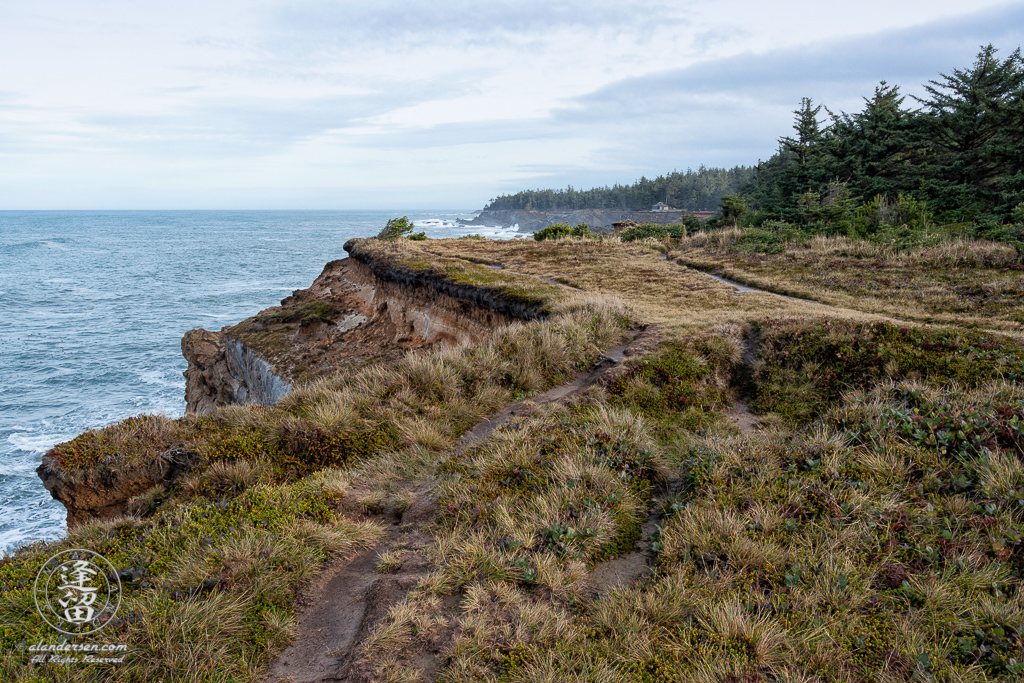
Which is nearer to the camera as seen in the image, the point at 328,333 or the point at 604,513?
the point at 604,513

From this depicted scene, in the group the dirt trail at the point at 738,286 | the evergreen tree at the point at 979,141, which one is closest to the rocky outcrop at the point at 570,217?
the evergreen tree at the point at 979,141

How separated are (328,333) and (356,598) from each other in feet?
71.4

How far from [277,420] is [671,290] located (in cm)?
1283

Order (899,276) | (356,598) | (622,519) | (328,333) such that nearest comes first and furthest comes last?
(356,598), (622,519), (899,276), (328,333)

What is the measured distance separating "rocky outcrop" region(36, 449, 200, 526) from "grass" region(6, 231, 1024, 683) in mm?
182

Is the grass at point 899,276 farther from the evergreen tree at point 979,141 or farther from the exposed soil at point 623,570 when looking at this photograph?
the evergreen tree at point 979,141

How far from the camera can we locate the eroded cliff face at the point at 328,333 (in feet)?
61.7

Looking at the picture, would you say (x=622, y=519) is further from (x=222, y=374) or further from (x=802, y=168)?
(x=802, y=168)

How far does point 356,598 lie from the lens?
4137 millimetres

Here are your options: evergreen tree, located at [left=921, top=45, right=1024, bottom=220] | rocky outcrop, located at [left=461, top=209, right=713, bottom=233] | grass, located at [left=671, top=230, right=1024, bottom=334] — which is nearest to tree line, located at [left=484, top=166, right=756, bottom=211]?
rocky outcrop, located at [left=461, top=209, right=713, bottom=233]

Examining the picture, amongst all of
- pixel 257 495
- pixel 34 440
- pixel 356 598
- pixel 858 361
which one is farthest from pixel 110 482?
pixel 34 440

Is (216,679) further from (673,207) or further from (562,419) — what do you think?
(673,207)

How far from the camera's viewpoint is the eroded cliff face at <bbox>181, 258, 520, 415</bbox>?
18.8m

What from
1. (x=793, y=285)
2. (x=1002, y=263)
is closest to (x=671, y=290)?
(x=793, y=285)
